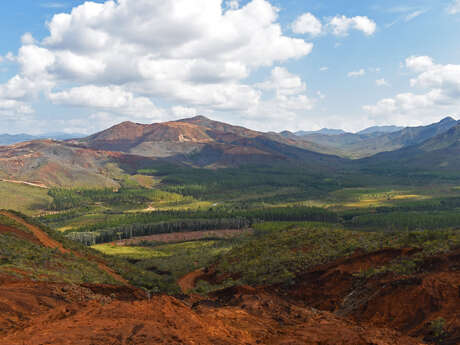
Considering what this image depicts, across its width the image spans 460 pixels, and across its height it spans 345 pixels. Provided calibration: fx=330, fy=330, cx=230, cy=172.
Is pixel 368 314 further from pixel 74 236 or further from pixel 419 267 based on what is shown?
pixel 74 236

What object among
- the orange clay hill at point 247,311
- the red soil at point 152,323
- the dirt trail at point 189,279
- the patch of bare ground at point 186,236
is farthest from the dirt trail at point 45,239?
the patch of bare ground at point 186,236

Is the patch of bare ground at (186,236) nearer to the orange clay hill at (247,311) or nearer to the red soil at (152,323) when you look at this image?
the orange clay hill at (247,311)

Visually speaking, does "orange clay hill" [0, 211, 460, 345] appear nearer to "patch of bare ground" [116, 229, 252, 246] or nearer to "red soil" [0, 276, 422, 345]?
"red soil" [0, 276, 422, 345]

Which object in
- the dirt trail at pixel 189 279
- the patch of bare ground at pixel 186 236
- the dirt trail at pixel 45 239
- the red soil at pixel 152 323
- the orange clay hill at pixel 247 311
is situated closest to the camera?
the red soil at pixel 152 323

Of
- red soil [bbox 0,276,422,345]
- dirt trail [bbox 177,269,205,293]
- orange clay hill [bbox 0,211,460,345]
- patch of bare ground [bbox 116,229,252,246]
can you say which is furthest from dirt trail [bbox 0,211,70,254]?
patch of bare ground [bbox 116,229,252,246]

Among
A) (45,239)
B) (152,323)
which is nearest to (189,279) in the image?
(45,239)

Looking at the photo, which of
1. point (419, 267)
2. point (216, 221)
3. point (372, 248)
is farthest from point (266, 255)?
point (216, 221)
